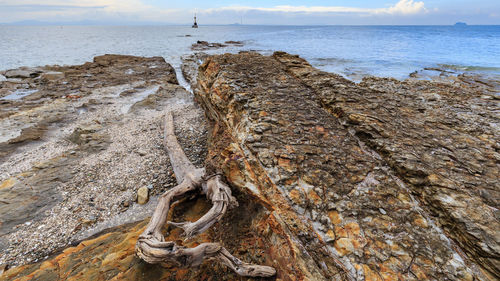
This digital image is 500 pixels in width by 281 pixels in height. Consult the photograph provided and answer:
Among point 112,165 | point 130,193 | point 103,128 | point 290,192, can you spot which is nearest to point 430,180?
point 290,192

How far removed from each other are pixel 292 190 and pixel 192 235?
1504 mm

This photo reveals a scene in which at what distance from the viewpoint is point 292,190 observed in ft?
9.66

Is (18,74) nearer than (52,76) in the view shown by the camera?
No

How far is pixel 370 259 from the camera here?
7.59 feet

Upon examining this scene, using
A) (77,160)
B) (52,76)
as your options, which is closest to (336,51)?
(52,76)

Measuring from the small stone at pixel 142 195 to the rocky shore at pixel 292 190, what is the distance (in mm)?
154

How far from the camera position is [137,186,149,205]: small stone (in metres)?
5.11

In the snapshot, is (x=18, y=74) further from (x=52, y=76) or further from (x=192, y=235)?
(x=192, y=235)

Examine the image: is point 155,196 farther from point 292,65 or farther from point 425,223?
point 292,65

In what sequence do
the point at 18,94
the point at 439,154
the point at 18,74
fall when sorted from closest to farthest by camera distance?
the point at 439,154 < the point at 18,94 < the point at 18,74

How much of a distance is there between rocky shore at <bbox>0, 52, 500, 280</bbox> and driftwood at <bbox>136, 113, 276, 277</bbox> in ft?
0.66

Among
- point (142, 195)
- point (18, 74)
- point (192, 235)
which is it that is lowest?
point (142, 195)

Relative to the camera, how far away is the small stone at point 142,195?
511cm

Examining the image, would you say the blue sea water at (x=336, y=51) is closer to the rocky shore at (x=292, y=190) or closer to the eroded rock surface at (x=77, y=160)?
the eroded rock surface at (x=77, y=160)
